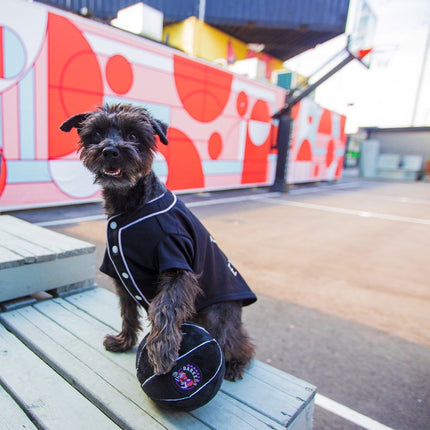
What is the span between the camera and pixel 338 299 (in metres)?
3.73

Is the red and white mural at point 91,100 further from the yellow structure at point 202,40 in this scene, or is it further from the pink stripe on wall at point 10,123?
the yellow structure at point 202,40

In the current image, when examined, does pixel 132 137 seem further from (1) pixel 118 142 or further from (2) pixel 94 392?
(2) pixel 94 392

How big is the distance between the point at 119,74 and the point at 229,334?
25.0 feet

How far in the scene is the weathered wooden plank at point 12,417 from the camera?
1335mm

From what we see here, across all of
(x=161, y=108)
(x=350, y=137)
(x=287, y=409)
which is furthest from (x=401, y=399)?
(x=350, y=137)

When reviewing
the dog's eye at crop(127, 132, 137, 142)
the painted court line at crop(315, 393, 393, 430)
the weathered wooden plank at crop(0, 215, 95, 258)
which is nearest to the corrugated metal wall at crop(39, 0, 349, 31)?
the weathered wooden plank at crop(0, 215, 95, 258)

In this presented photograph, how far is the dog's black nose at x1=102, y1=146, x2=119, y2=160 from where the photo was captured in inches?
64.9

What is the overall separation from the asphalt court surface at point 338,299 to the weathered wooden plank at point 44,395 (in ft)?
4.55

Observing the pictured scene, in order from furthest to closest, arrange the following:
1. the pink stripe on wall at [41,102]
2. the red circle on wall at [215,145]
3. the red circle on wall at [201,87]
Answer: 1. the red circle on wall at [215,145]
2. the red circle on wall at [201,87]
3. the pink stripe on wall at [41,102]

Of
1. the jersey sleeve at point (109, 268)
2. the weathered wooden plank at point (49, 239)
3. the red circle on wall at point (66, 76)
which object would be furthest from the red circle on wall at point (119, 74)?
the jersey sleeve at point (109, 268)

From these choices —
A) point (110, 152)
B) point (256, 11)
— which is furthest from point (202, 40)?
point (110, 152)

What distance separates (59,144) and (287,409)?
6909 mm

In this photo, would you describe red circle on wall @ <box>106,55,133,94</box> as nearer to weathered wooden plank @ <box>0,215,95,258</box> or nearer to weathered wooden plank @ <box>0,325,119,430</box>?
weathered wooden plank @ <box>0,215,95,258</box>

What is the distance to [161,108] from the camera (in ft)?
29.3
